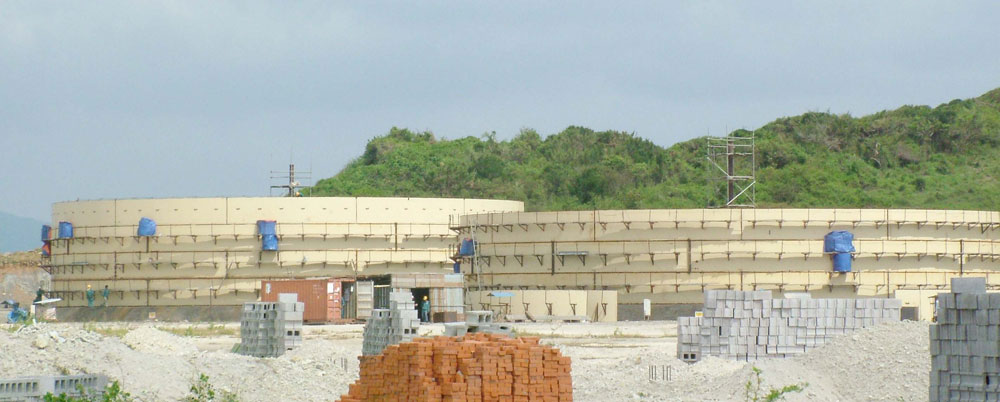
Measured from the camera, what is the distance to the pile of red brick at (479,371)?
25078 mm

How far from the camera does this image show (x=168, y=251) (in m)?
67.0

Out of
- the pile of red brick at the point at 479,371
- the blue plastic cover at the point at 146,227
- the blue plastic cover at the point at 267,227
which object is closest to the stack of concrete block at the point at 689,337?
the pile of red brick at the point at 479,371

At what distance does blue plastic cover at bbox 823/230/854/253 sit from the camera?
185 feet

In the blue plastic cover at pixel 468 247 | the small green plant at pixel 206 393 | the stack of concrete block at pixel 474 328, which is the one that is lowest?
the small green plant at pixel 206 393

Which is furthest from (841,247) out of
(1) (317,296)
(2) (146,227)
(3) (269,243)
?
(2) (146,227)

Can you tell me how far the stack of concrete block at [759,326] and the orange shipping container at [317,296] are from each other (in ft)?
84.0

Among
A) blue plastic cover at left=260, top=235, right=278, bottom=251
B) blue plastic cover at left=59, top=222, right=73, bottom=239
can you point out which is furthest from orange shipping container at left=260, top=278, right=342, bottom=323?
blue plastic cover at left=59, top=222, right=73, bottom=239

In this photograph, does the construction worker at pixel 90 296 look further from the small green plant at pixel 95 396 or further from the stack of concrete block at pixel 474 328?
the stack of concrete block at pixel 474 328

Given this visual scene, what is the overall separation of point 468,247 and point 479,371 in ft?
122

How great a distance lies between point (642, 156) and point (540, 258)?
46.1 meters

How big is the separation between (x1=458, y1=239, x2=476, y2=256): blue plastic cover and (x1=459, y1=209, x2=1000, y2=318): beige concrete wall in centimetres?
369

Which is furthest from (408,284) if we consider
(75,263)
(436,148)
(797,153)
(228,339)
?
(436,148)

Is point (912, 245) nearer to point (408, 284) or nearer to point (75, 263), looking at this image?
point (408, 284)

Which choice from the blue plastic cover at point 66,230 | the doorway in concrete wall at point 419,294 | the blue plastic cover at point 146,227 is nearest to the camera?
the doorway in concrete wall at point 419,294
